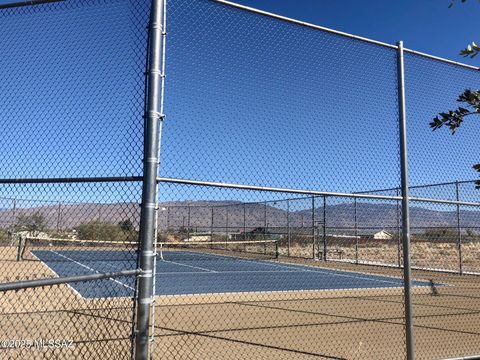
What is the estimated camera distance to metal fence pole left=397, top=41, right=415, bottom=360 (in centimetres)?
494

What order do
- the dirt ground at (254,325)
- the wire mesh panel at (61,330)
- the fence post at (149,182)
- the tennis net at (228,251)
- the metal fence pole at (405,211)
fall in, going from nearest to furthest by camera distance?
the fence post at (149,182)
the metal fence pole at (405,211)
the wire mesh panel at (61,330)
the dirt ground at (254,325)
the tennis net at (228,251)

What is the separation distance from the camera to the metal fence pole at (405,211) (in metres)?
4.94

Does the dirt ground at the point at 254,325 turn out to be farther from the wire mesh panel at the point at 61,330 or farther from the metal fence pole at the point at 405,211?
the metal fence pole at the point at 405,211

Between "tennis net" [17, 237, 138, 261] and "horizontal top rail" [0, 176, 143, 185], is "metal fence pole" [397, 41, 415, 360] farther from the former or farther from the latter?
"tennis net" [17, 237, 138, 261]

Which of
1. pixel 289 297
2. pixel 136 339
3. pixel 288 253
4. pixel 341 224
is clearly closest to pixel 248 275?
pixel 289 297

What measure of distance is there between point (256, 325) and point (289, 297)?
3669 millimetres

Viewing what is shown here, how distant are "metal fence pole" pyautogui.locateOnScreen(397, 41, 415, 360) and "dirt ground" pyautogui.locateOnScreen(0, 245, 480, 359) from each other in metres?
1.36

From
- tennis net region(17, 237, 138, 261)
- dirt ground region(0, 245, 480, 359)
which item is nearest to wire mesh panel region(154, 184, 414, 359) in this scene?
dirt ground region(0, 245, 480, 359)

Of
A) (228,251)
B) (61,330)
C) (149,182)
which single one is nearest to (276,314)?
(61,330)

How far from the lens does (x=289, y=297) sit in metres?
11.6

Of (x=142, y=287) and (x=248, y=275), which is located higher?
(x=142, y=287)

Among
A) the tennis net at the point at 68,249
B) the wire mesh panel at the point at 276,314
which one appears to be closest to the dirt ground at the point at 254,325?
the wire mesh panel at the point at 276,314

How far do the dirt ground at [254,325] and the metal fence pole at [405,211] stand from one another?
136 centimetres

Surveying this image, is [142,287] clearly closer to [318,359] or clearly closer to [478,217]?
[318,359]
